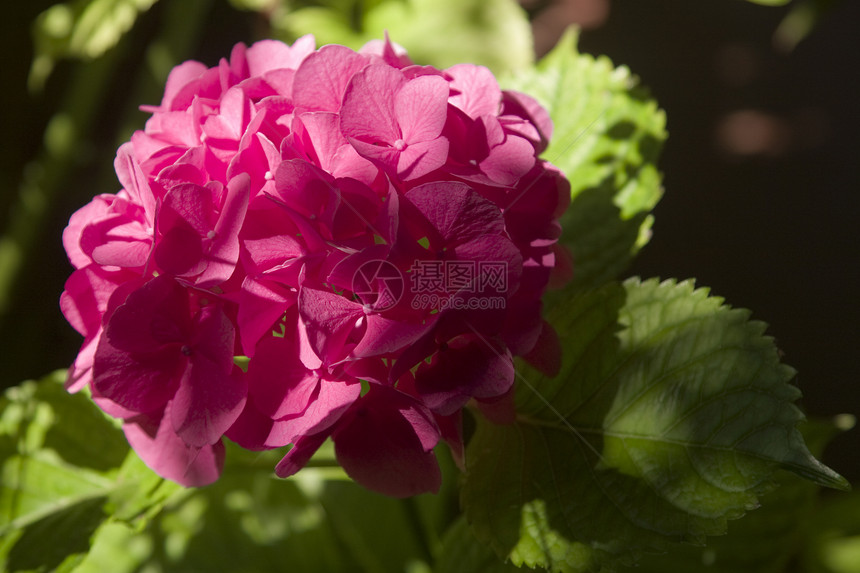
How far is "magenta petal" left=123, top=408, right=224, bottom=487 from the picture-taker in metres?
0.60

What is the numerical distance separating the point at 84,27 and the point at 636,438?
96 cm

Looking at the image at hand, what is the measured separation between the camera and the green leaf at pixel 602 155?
32.6 inches

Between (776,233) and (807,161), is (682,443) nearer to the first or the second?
(776,233)

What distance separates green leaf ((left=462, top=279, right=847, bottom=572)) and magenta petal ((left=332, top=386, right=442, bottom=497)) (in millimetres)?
132

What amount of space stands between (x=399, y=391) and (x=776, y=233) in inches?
51.9

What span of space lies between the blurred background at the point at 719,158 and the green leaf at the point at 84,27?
426 mm

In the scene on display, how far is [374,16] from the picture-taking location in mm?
1322

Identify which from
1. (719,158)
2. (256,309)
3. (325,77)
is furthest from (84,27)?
(719,158)

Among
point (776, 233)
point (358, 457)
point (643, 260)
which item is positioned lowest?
point (643, 260)

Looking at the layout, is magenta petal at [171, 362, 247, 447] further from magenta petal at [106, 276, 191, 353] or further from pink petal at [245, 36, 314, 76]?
pink petal at [245, 36, 314, 76]

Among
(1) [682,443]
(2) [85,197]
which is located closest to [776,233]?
(1) [682,443]

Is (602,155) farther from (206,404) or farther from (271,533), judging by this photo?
(271,533)

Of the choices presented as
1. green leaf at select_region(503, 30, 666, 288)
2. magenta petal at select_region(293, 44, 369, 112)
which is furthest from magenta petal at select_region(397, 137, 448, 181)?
green leaf at select_region(503, 30, 666, 288)

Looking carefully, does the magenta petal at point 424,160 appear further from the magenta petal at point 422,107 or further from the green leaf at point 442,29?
the green leaf at point 442,29
